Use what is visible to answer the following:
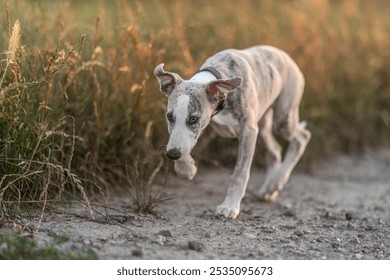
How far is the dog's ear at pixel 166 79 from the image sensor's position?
5377 mm

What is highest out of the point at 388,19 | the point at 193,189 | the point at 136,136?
the point at 388,19

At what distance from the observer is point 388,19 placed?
36.4ft

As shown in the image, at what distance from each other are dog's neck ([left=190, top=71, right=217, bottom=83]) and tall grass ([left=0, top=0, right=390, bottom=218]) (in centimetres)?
94

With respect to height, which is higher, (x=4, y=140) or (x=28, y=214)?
(x=4, y=140)

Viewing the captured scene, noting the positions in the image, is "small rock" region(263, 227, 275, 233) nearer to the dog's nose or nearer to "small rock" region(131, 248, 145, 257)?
the dog's nose

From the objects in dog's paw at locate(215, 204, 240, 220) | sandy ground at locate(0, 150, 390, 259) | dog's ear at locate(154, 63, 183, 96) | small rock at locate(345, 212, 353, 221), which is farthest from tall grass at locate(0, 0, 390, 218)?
small rock at locate(345, 212, 353, 221)

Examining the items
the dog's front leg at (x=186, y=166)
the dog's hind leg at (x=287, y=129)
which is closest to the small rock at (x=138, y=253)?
the dog's front leg at (x=186, y=166)

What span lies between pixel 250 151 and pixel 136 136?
4.82 feet

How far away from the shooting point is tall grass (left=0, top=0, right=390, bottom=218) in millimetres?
5547

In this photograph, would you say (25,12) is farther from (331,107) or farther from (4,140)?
(331,107)

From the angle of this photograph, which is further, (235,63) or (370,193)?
(370,193)

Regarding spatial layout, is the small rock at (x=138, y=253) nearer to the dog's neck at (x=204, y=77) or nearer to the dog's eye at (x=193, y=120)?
the dog's eye at (x=193, y=120)

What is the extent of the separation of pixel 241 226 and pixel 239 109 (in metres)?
0.96
